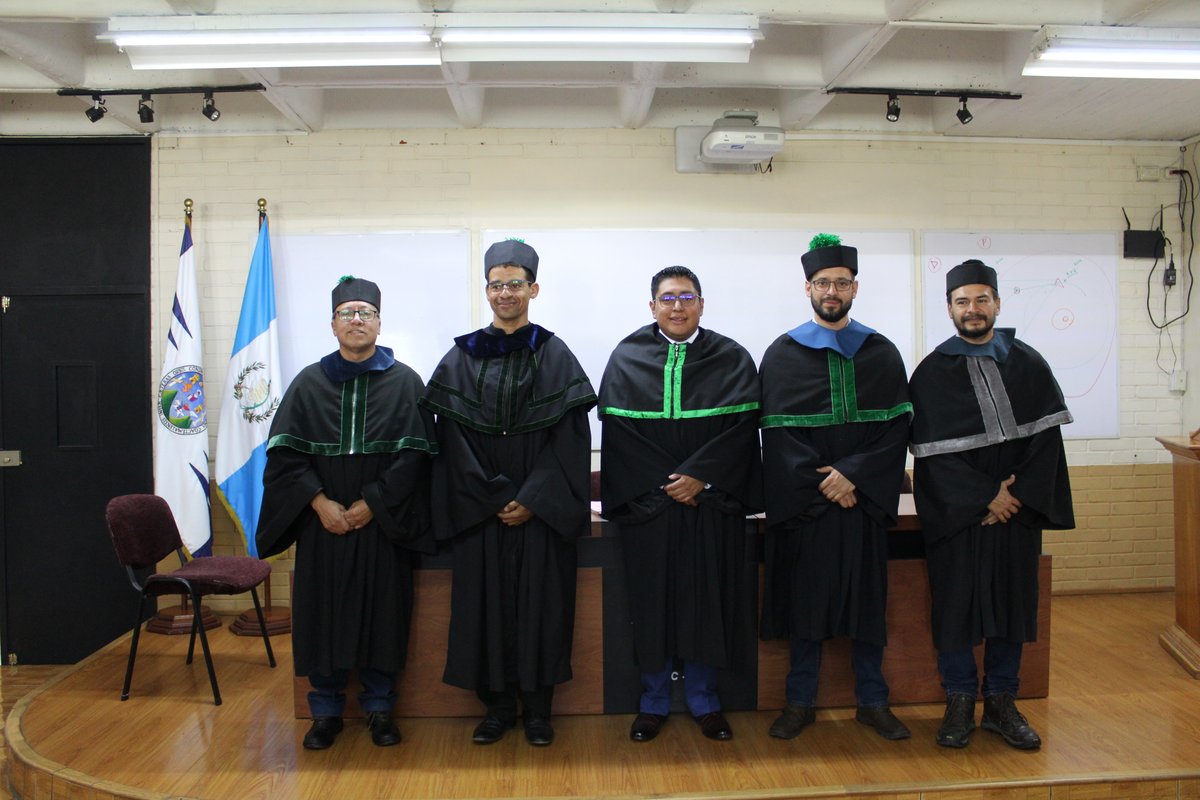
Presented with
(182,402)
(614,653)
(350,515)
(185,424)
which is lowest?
(614,653)

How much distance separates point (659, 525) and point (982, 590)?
116cm

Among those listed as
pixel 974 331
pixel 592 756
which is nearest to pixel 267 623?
pixel 592 756

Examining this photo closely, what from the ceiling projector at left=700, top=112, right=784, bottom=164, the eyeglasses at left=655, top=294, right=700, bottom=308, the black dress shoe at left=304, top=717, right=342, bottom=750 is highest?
the ceiling projector at left=700, top=112, right=784, bottom=164

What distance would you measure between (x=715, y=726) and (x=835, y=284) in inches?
66.0

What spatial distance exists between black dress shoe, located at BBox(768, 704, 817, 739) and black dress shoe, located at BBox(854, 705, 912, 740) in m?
0.19

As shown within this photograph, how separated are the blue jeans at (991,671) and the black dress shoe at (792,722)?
511 millimetres

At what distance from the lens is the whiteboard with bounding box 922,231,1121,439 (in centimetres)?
511

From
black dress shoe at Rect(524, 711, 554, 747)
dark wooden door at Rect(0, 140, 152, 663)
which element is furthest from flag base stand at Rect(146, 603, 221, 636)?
black dress shoe at Rect(524, 711, 554, 747)

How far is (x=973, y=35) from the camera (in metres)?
4.37

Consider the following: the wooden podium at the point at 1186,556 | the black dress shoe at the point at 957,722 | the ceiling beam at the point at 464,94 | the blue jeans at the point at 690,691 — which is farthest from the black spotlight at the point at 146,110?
the wooden podium at the point at 1186,556

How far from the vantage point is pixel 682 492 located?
9.66 ft

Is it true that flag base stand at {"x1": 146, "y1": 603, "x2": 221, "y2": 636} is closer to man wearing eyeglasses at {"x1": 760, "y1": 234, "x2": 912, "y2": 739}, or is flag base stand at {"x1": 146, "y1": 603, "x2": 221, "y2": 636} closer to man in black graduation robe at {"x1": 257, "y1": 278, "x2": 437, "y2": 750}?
man in black graduation robe at {"x1": 257, "y1": 278, "x2": 437, "y2": 750}

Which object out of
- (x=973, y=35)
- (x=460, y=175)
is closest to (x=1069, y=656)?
(x=973, y=35)

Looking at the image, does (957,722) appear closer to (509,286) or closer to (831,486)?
(831,486)
